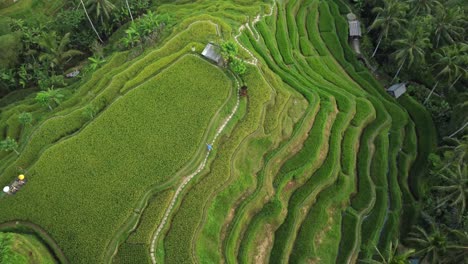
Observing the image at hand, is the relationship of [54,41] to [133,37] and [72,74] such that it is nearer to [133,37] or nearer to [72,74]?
[72,74]

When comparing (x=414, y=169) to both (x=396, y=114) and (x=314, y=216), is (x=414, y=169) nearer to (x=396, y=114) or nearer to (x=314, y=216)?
(x=396, y=114)

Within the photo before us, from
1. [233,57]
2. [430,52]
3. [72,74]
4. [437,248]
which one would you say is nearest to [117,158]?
[233,57]

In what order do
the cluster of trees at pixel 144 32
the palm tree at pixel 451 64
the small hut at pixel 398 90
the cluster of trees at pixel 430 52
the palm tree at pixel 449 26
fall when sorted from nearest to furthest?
the cluster of trees at pixel 144 32
the palm tree at pixel 451 64
the cluster of trees at pixel 430 52
the palm tree at pixel 449 26
the small hut at pixel 398 90

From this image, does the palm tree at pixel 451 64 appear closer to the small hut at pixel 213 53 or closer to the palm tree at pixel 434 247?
the palm tree at pixel 434 247

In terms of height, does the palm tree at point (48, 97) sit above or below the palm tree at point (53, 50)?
below

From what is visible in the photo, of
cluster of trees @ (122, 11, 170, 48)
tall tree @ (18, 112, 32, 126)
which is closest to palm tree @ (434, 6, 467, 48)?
cluster of trees @ (122, 11, 170, 48)


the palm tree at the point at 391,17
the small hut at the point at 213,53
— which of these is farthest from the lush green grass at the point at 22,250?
the palm tree at the point at 391,17
